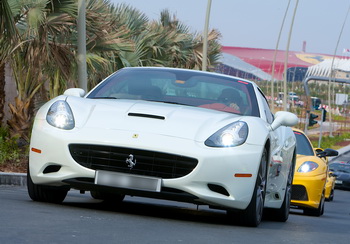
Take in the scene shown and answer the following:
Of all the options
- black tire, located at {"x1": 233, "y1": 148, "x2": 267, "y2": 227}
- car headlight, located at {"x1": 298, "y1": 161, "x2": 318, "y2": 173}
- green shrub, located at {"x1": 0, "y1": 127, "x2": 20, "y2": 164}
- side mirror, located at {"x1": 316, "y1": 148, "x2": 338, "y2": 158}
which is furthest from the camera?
green shrub, located at {"x1": 0, "y1": 127, "x2": 20, "y2": 164}

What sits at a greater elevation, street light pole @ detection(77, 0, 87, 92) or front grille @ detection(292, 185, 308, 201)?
street light pole @ detection(77, 0, 87, 92)

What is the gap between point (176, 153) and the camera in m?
7.30

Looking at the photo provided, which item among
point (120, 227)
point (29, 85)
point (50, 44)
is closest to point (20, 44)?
point (50, 44)

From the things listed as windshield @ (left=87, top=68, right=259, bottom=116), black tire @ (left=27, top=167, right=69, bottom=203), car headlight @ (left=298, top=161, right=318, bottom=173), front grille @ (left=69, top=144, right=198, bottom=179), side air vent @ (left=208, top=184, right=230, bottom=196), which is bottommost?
car headlight @ (left=298, top=161, right=318, bottom=173)

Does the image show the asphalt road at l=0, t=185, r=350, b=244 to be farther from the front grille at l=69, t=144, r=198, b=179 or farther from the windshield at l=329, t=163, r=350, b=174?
the windshield at l=329, t=163, r=350, b=174

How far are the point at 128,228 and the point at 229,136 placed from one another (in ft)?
4.41

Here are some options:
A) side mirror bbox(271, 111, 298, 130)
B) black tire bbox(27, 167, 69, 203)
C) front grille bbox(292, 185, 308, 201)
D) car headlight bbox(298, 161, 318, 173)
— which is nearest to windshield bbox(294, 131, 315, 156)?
car headlight bbox(298, 161, 318, 173)

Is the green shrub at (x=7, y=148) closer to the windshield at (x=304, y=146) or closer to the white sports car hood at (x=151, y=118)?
the windshield at (x=304, y=146)

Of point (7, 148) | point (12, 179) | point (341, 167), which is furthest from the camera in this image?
point (341, 167)

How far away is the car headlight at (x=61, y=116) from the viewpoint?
7656 millimetres

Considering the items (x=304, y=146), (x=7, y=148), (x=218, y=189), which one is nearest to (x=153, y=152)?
(x=218, y=189)

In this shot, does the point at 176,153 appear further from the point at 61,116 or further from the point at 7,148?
the point at 7,148

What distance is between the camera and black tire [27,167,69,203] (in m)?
8.12

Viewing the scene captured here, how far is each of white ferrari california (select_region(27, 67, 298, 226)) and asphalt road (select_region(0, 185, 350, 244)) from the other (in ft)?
0.78
